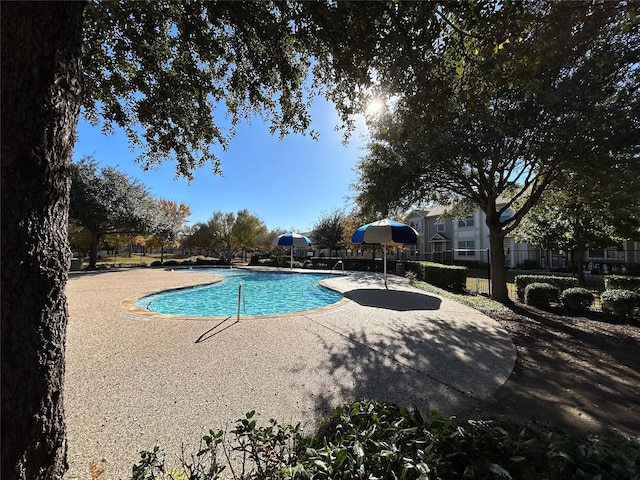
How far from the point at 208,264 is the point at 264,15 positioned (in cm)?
2983

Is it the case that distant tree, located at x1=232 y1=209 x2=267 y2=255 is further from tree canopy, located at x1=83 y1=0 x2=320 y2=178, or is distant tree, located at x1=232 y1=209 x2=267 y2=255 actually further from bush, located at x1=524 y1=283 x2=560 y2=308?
bush, located at x1=524 y1=283 x2=560 y2=308

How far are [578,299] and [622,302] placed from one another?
3.04 feet

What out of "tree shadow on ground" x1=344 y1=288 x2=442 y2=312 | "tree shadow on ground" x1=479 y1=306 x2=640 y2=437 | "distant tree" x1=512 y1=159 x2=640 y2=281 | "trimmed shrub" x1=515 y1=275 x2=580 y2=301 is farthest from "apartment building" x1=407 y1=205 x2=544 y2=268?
"tree shadow on ground" x1=479 y1=306 x2=640 y2=437

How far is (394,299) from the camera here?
31.6 ft

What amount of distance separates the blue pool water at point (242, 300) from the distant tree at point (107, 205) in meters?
9.88

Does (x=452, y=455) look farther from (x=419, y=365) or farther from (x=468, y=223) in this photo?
(x=468, y=223)

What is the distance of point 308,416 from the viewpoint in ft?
9.61

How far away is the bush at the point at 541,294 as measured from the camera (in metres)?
8.73

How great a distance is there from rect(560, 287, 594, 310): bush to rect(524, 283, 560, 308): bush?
39 centimetres

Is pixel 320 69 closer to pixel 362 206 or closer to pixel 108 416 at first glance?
pixel 108 416

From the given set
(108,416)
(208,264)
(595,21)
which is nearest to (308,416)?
(108,416)

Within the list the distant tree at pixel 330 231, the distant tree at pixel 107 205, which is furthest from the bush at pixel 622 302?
the distant tree at pixel 107 205

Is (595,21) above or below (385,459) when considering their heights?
above

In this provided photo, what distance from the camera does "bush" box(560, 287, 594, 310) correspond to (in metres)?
8.06
